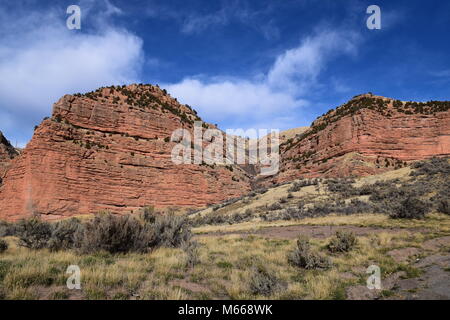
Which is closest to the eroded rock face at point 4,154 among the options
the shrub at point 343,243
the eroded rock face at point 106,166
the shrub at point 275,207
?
the eroded rock face at point 106,166

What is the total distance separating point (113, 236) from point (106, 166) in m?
28.2

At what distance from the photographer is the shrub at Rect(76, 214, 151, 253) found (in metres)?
7.70

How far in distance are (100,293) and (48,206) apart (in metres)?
29.3

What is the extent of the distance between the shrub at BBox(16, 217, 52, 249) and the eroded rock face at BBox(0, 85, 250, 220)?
22243 millimetres

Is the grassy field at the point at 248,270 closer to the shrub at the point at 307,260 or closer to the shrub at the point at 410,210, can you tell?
the shrub at the point at 307,260

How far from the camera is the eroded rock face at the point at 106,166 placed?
95.7 feet

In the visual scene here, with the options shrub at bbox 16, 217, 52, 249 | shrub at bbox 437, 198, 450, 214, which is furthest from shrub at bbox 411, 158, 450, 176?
shrub at bbox 16, 217, 52, 249

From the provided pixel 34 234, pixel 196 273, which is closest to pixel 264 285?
pixel 196 273

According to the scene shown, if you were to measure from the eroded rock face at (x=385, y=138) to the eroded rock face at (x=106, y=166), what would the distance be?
1822 centimetres

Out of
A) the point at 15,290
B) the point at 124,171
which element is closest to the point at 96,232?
the point at 15,290

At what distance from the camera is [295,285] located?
557 centimetres

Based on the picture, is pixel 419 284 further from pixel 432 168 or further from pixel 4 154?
pixel 4 154

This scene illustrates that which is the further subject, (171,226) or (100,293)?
(171,226)
